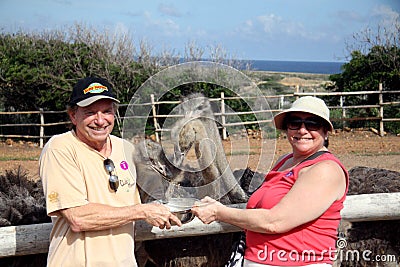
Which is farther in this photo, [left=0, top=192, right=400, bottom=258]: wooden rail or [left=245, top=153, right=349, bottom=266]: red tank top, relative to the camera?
[left=0, top=192, right=400, bottom=258]: wooden rail

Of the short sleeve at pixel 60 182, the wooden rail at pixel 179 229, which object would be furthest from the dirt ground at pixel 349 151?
the short sleeve at pixel 60 182

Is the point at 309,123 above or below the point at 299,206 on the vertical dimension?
above

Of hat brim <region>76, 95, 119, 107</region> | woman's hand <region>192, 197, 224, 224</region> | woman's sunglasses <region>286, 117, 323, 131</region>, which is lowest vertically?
woman's hand <region>192, 197, 224, 224</region>

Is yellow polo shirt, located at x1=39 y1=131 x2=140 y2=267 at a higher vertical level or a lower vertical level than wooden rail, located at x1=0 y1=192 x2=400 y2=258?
higher

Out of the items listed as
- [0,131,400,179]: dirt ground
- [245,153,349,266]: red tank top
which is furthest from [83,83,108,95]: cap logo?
[0,131,400,179]: dirt ground

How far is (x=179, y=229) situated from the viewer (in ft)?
12.0

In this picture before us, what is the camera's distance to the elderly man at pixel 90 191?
2.70 meters

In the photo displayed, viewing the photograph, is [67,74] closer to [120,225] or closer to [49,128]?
[49,128]

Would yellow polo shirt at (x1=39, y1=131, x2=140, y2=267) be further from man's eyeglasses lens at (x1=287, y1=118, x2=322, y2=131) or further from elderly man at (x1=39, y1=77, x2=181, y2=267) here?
man's eyeglasses lens at (x1=287, y1=118, x2=322, y2=131)

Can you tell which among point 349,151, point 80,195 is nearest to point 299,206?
point 80,195

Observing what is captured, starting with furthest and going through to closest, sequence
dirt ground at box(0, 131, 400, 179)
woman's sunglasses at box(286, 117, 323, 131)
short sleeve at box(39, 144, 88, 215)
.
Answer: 1. dirt ground at box(0, 131, 400, 179)
2. woman's sunglasses at box(286, 117, 323, 131)
3. short sleeve at box(39, 144, 88, 215)

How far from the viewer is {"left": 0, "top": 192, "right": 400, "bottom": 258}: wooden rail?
3.37 meters

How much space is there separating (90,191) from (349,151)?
13.7 metres

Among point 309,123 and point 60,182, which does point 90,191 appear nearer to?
point 60,182
